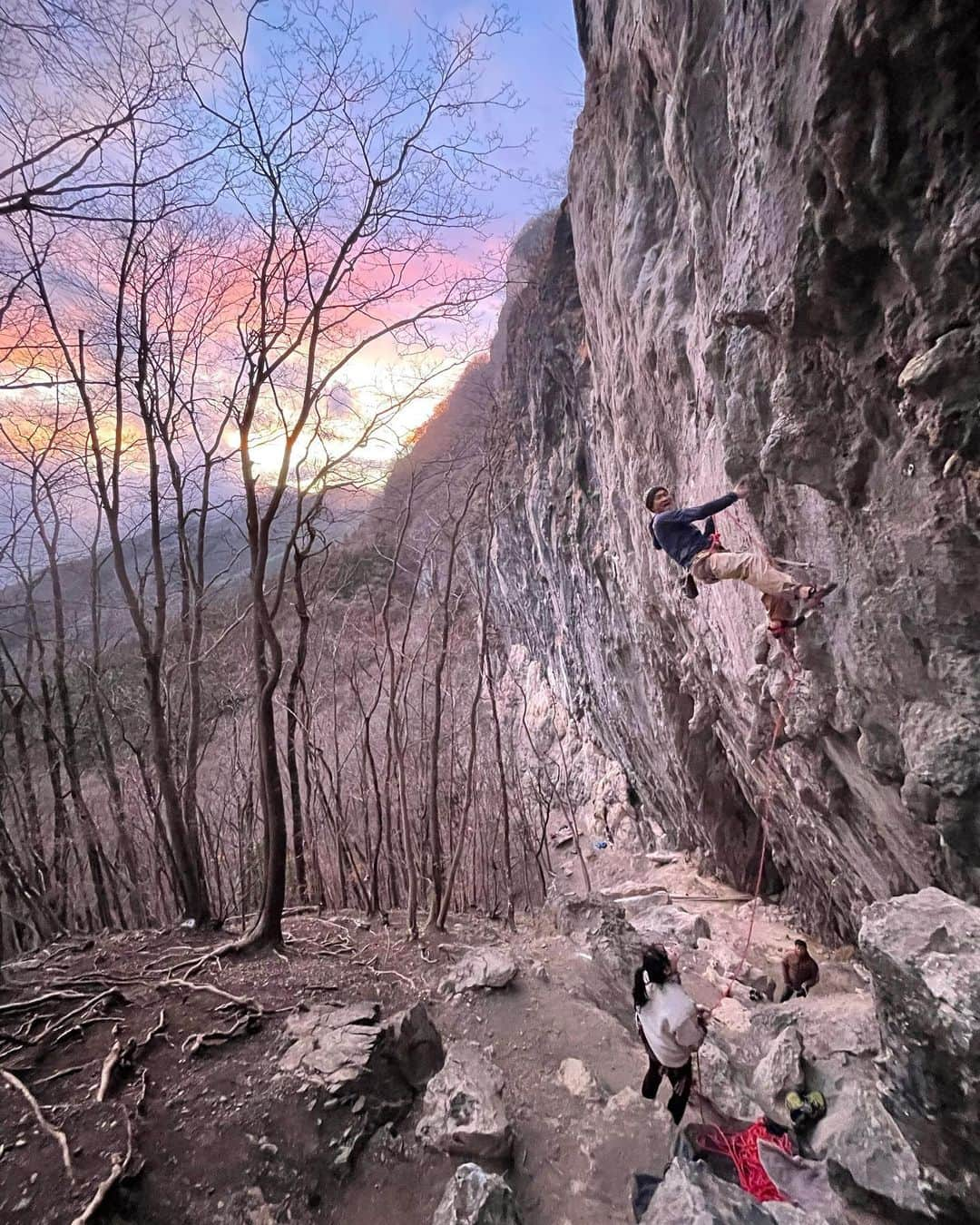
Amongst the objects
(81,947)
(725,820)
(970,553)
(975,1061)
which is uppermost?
(970,553)

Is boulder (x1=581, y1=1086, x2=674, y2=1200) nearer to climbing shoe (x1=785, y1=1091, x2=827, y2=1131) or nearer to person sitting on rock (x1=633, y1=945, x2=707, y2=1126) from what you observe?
person sitting on rock (x1=633, y1=945, x2=707, y2=1126)

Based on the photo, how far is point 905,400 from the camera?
9.73 feet

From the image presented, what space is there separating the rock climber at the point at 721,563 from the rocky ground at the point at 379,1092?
3.32 metres

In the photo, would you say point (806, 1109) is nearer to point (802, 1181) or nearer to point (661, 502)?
point (802, 1181)

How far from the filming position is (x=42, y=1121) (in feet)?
10.5

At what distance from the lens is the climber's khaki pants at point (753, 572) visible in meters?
4.14

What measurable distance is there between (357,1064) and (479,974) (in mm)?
2604

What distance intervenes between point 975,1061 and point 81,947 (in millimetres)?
8338

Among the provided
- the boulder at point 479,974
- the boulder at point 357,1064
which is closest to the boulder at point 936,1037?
the boulder at point 357,1064

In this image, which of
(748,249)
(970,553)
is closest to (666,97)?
(748,249)

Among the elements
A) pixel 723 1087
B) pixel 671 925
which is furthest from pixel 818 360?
pixel 671 925

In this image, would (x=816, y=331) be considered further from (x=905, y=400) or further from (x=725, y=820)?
(x=725, y=820)

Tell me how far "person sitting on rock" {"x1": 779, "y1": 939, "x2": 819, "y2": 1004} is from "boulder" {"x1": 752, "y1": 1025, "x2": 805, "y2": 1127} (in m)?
2.02

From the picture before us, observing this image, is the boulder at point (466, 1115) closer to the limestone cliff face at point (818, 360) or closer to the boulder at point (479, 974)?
the boulder at point (479, 974)
